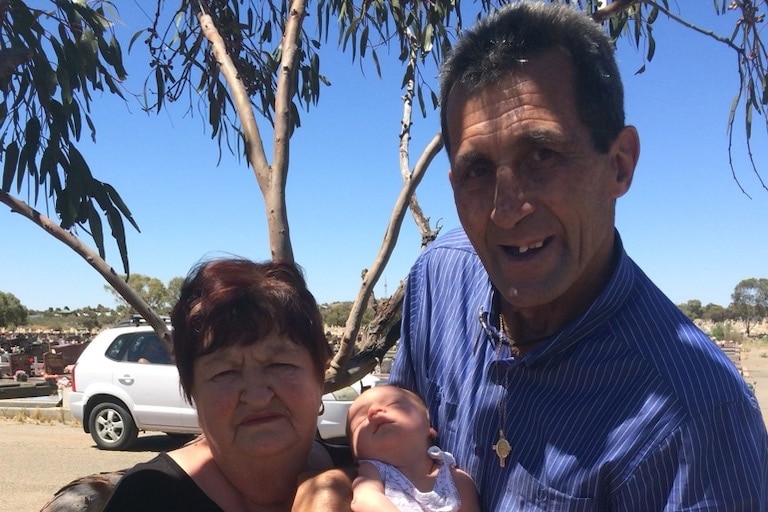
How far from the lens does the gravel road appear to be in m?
8.23

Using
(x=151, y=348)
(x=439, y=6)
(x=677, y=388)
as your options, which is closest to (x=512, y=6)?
(x=677, y=388)

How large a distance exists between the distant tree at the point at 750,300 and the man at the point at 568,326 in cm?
7135

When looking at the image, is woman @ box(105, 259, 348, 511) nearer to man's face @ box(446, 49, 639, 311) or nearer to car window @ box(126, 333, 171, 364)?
man's face @ box(446, 49, 639, 311)

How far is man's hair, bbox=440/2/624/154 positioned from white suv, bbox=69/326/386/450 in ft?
28.4

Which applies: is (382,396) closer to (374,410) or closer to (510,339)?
(374,410)

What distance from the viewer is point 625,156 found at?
1876mm

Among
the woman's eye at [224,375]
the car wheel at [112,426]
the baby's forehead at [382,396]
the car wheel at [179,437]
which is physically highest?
the woman's eye at [224,375]

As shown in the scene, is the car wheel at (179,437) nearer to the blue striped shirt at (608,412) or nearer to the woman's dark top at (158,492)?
the woman's dark top at (158,492)

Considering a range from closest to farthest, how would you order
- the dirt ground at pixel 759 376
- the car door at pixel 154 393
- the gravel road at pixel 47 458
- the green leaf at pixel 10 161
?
the green leaf at pixel 10 161 < the gravel road at pixel 47 458 < the car door at pixel 154 393 < the dirt ground at pixel 759 376

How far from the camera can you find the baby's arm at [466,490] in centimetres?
192

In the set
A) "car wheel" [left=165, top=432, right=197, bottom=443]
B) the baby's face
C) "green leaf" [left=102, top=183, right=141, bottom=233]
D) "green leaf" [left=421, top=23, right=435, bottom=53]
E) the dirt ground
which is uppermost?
"green leaf" [left=421, top=23, right=435, bottom=53]

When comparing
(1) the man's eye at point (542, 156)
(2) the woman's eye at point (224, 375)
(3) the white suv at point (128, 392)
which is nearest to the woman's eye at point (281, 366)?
(2) the woman's eye at point (224, 375)

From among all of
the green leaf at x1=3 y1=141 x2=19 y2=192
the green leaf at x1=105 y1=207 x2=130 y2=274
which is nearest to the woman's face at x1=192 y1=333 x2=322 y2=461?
the green leaf at x1=105 y1=207 x2=130 y2=274

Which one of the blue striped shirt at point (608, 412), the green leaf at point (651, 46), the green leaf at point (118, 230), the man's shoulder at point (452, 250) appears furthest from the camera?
the green leaf at point (651, 46)
